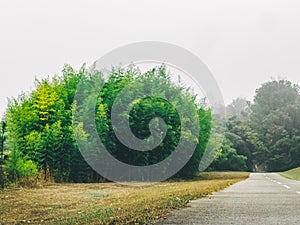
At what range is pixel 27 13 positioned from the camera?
23688 millimetres

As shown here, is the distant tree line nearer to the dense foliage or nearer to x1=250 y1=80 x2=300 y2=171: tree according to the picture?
x1=250 y1=80 x2=300 y2=171: tree

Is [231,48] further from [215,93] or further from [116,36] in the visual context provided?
[116,36]

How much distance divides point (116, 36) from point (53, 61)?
470 cm

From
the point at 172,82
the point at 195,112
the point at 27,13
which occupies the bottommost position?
the point at 195,112

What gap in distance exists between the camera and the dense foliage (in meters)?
21.7

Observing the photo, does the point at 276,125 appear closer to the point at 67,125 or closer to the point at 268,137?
the point at 268,137

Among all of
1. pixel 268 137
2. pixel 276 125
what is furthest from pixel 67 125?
pixel 276 125

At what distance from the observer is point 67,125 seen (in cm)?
2284

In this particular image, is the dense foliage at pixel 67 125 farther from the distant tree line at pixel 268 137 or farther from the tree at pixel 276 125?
the tree at pixel 276 125

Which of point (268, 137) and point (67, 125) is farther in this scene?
point (268, 137)

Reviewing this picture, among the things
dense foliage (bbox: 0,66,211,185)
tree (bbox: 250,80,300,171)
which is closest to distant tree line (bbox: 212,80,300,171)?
tree (bbox: 250,80,300,171)

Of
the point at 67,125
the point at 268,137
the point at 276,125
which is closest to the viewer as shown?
the point at 67,125

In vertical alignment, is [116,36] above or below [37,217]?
above

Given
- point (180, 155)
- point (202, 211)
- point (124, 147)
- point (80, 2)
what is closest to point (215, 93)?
point (180, 155)
